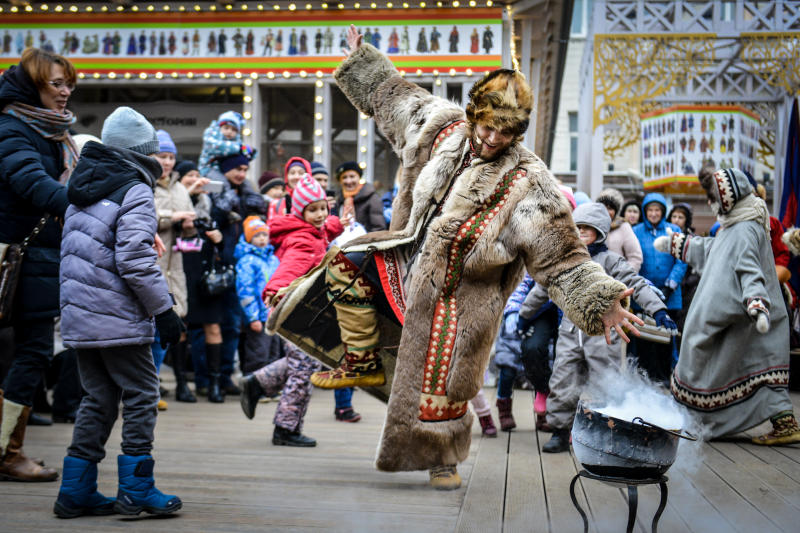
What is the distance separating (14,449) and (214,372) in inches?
129

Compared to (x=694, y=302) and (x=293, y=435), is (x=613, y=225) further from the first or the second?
(x=293, y=435)

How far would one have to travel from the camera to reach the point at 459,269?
3.85m

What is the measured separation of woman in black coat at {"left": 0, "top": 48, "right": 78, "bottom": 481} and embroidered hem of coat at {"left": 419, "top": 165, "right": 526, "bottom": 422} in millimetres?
2005

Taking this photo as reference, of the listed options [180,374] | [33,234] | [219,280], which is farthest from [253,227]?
[33,234]

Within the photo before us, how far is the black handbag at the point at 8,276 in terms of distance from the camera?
416 cm

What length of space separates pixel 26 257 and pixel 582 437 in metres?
3.01

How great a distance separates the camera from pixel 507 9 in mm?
11109

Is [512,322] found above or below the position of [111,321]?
below

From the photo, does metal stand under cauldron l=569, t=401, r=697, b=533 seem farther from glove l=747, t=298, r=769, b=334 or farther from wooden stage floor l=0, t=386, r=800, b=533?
glove l=747, t=298, r=769, b=334

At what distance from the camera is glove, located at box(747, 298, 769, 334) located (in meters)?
5.21

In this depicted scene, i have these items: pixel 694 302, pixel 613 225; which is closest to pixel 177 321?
pixel 694 302

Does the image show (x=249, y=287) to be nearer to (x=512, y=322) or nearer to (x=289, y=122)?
(x=512, y=322)

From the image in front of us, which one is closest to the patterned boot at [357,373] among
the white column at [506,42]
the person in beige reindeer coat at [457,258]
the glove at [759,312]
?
the person in beige reindeer coat at [457,258]

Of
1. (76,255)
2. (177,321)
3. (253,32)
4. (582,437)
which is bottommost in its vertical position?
(582,437)
